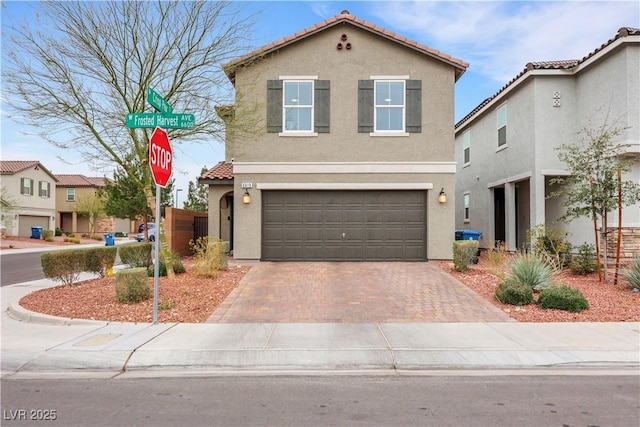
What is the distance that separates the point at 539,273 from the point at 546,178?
722 cm

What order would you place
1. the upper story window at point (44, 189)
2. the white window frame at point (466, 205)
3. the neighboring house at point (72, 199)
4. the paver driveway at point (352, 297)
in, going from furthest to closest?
the neighboring house at point (72, 199) < the upper story window at point (44, 189) < the white window frame at point (466, 205) < the paver driveway at point (352, 297)

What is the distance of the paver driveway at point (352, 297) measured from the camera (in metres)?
8.74

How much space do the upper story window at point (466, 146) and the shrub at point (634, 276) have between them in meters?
12.6

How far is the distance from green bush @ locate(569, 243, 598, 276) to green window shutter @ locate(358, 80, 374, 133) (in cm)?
733

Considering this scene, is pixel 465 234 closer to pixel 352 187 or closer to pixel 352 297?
pixel 352 187

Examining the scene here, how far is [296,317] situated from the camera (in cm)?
869

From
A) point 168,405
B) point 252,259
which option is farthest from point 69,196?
point 168,405

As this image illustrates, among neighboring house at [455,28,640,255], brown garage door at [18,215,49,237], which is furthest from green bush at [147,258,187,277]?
brown garage door at [18,215,49,237]

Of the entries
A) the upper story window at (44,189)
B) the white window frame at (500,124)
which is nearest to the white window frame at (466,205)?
the white window frame at (500,124)

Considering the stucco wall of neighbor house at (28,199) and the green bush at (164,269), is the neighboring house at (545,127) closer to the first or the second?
the green bush at (164,269)

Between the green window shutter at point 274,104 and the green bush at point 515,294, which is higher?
the green window shutter at point 274,104

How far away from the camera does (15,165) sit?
1618 inches

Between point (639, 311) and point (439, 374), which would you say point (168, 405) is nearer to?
point (439, 374)

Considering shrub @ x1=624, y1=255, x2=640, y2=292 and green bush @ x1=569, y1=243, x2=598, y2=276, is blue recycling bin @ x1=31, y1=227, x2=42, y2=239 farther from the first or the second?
shrub @ x1=624, y1=255, x2=640, y2=292
